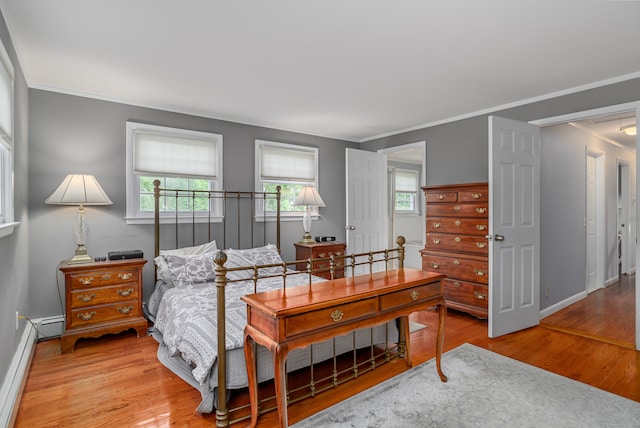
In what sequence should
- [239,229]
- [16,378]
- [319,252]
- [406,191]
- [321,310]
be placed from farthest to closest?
[406,191], [319,252], [239,229], [16,378], [321,310]

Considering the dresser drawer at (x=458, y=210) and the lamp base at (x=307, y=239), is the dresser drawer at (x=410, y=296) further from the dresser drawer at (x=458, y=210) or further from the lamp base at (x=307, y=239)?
the lamp base at (x=307, y=239)

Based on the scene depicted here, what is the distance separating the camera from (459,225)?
397cm

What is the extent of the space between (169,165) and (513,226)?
13.0 ft

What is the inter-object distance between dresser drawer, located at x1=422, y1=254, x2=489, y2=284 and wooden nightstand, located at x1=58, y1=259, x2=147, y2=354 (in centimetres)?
337

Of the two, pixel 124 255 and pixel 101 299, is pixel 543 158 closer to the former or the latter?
pixel 124 255

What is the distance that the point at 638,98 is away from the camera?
9.90 ft

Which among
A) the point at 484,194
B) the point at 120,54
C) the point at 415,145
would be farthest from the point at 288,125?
the point at 484,194

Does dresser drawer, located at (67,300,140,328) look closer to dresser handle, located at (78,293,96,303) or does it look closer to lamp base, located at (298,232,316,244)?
dresser handle, located at (78,293,96,303)

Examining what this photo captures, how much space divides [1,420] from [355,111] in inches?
159

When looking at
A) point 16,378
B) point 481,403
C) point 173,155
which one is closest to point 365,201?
point 173,155

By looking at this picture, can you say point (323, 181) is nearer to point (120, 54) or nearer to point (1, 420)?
point (120, 54)

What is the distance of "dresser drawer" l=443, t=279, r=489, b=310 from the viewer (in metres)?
3.67

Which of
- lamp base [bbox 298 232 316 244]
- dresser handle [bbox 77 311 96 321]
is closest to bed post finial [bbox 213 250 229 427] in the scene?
dresser handle [bbox 77 311 96 321]

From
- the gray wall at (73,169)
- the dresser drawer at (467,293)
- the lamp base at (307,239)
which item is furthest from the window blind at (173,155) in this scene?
the dresser drawer at (467,293)
